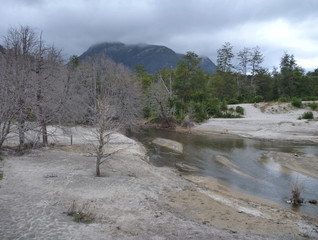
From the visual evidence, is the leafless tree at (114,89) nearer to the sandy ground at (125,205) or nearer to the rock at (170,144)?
the rock at (170,144)

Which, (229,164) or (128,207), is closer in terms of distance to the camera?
(128,207)

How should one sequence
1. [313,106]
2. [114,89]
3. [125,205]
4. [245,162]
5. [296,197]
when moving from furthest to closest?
[313,106], [114,89], [245,162], [296,197], [125,205]

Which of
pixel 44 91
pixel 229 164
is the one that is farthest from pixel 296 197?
pixel 44 91

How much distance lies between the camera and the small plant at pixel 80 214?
916cm

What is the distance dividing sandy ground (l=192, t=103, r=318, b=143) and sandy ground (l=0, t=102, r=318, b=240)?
19.2 m

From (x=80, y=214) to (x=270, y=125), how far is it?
31990 millimetres

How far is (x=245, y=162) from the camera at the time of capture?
21.5 meters

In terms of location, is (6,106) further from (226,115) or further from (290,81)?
(290,81)

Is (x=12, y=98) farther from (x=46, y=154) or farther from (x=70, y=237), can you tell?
(x=70, y=237)

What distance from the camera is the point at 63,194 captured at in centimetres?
1157

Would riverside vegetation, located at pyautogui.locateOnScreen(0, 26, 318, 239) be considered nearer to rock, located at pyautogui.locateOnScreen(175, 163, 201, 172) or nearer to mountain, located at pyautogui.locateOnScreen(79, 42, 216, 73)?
rock, located at pyautogui.locateOnScreen(175, 163, 201, 172)

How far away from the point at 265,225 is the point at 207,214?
207 cm

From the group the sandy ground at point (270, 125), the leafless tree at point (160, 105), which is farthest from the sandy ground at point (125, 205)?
the leafless tree at point (160, 105)

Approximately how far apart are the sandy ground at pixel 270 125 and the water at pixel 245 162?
301 centimetres
